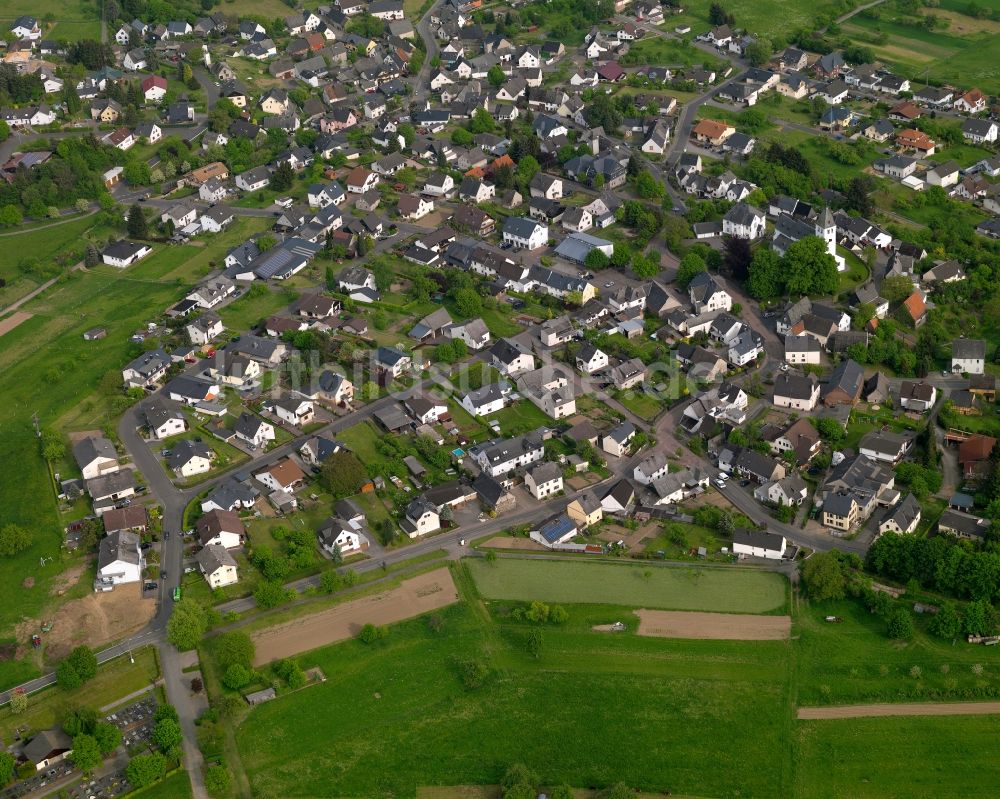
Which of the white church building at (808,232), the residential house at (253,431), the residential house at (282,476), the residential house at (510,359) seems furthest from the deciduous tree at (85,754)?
the white church building at (808,232)

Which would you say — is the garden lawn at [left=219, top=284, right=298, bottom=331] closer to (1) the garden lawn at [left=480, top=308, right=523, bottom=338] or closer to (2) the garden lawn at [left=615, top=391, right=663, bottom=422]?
(1) the garden lawn at [left=480, top=308, right=523, bottom=338]

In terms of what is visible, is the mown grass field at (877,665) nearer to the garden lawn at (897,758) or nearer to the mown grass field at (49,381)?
the garden lawn at (897,758)

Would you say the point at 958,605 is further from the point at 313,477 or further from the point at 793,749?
the point at 313,477

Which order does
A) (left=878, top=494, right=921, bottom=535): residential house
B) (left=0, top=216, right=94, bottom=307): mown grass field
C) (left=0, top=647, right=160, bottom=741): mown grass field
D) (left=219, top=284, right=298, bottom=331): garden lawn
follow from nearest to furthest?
1. (left=0, top=647, right=160, bottom=741): mown grass field
2. (left=878, top=494, right=921, bottom=535): residential house
3. (left=219, top=284, right=298, bottom=331): garden lawn
4. (left=0, top=216, right=94, bottom=307): mown grass field

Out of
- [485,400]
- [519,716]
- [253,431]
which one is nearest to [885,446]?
[485,400]

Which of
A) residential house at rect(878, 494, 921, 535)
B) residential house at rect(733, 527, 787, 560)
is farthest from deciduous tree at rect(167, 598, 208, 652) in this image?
residential house at rect(878, 494, 921, 535)

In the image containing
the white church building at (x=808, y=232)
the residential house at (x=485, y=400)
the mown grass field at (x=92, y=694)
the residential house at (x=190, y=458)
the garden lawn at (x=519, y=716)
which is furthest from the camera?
the white church building at (x=808, y=232)
